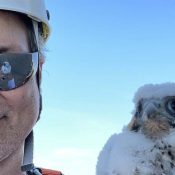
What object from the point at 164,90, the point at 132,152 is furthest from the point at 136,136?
the point at 164,90

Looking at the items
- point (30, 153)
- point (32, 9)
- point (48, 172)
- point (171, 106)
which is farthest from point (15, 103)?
point (171, 106)

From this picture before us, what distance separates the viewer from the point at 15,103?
128 inches

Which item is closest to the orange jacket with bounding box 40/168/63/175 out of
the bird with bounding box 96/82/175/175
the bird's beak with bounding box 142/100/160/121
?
the bird with bounding box 96/82/175/175

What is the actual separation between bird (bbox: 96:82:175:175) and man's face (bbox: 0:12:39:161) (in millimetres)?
861

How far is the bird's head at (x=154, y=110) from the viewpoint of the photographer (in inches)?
173

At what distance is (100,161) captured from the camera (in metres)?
4.13

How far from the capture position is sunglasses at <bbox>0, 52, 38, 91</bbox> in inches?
125

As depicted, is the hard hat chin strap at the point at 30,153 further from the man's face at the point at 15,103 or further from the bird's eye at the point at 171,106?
the bird's eye at the point at 171,106

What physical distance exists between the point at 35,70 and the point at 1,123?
490mm

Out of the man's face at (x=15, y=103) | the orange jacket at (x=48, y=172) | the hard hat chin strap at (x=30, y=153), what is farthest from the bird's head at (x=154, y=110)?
the man's face at (x=15, y=103)

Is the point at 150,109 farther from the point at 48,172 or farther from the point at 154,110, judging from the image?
the point at 48,172

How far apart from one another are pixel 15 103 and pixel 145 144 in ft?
4.72

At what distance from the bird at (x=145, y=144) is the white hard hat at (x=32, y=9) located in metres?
1.07

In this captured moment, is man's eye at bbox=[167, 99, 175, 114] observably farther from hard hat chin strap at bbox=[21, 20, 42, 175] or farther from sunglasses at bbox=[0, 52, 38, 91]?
sunglasses at bbox=[0, 52, 38, 91]
